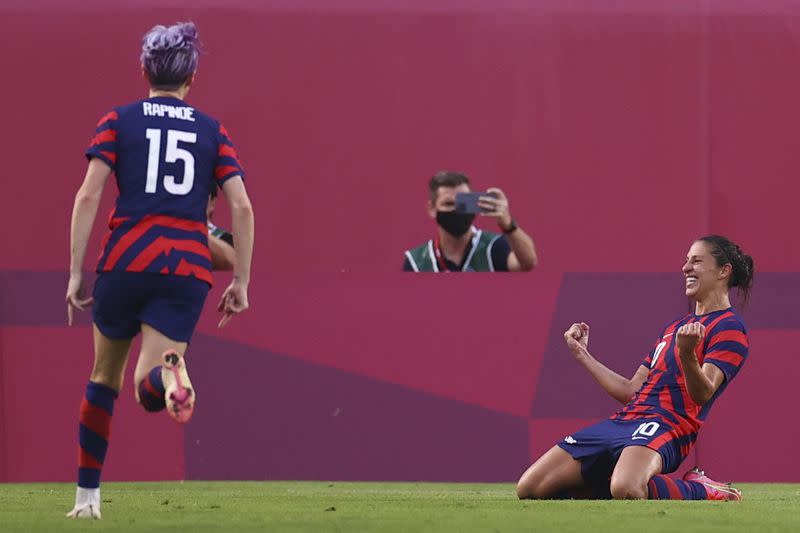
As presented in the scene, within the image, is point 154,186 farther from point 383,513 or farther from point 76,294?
point 383,513

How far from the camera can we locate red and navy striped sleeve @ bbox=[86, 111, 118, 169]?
4.31 meters

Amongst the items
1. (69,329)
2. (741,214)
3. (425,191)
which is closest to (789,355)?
(741,214)

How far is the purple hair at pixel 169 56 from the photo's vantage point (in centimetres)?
443

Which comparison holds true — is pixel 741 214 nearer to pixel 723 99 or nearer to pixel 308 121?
pixel 723 99

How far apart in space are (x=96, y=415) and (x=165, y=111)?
0.94 m

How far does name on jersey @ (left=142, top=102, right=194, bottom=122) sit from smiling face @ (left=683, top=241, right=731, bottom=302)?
89.7 inches

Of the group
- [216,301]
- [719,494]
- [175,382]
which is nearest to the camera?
[175,382]

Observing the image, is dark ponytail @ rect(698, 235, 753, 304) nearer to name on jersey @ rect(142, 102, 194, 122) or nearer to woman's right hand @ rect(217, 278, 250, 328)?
woman's right hand @ rect(217, 278, 250, 328)

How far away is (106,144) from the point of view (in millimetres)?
4324

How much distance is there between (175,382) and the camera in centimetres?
404

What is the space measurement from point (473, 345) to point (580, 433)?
1.91 metres

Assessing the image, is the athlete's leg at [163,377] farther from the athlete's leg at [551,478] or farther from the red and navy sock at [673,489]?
the red and navy sock at [673,489]

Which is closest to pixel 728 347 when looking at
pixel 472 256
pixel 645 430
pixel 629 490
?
pixel 645 430

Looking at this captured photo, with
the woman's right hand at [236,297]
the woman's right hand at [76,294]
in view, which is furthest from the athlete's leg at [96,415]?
the woman's right hand at [236,297]
